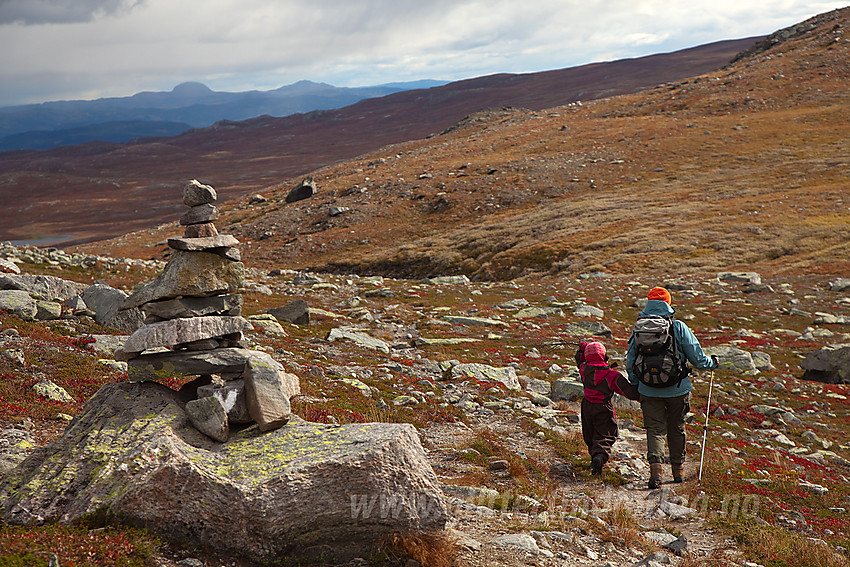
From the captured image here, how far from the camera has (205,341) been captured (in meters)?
9.23

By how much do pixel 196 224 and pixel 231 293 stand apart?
139 centimetres

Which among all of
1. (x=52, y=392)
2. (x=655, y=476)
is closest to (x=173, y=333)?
(x=52, y=392)

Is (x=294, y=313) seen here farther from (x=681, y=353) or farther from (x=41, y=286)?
(x=681, y=353)

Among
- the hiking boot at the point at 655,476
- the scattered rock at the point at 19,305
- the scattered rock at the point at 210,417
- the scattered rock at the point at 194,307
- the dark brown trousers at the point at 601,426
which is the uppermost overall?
the scattered rock at the point at 194,307

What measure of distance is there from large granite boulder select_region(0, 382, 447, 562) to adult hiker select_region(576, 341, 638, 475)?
16.6 ft

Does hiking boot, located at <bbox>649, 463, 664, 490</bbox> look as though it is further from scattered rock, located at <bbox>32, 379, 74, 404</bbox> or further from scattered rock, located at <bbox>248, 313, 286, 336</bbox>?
scattered rock, located at <bbox>248, 313, 286, 336</bbox>

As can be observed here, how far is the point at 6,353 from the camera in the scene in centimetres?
1270

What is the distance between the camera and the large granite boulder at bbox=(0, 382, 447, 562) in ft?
21.4

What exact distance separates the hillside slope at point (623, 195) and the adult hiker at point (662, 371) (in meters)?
32.3

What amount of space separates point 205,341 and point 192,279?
107 centimetres

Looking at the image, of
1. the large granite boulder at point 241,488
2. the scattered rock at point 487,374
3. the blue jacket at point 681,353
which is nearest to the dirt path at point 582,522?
the large granite boulder at point 241,488

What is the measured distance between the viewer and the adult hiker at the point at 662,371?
10.1 metres

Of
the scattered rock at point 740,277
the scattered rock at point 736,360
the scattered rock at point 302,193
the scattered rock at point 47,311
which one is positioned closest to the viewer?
the scattered rock at point 47,311

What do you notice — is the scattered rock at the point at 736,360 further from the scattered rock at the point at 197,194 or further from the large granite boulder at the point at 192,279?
the scattered rock at the point at 197,194
